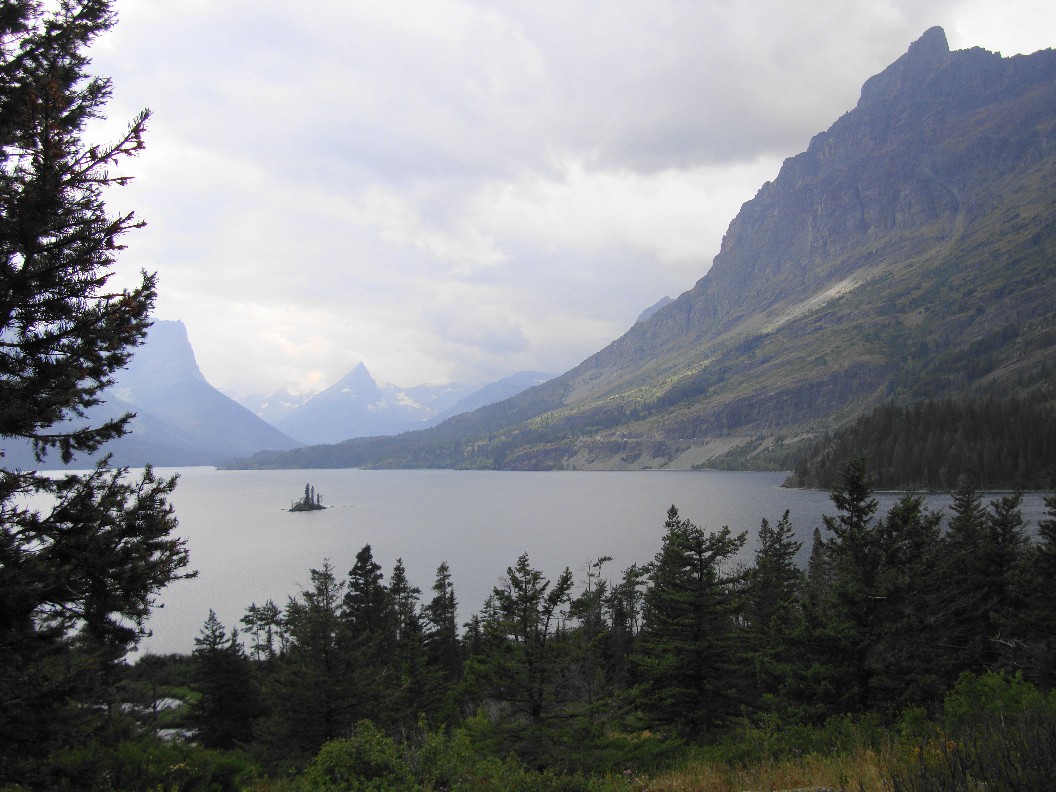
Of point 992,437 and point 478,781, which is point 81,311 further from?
point 992,437

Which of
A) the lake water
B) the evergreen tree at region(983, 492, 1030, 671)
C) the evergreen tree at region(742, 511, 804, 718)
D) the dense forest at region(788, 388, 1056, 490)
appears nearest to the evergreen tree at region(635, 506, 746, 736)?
the evergreen tree at region(742, 511, 804, 718)

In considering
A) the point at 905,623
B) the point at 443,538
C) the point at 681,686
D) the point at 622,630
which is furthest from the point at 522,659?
the point at 443,538

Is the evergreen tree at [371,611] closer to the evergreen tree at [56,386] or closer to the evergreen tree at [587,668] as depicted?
the evergreen tree at [587,668]

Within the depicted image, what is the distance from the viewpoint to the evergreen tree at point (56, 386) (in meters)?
8.22

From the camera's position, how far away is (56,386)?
28.1 ft

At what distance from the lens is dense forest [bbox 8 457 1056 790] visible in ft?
38.1

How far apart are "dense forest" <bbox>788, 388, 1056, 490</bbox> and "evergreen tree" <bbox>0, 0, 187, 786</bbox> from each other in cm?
14453

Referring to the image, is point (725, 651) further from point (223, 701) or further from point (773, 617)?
point (223, 701)

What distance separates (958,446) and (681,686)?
16715cm

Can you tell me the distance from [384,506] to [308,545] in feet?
239


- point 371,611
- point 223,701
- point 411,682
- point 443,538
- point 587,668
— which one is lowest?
point 443,538

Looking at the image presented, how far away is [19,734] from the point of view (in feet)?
28.0

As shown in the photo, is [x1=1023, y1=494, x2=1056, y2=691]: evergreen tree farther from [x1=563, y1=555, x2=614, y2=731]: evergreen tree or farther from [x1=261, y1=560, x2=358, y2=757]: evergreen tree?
[x1=261, y1=560, x2=358, y2=757]: evergreen tree

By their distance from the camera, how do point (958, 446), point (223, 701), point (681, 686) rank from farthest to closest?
1. point (958, 446)
2. point (223, 701)
3. point (681, 686)
